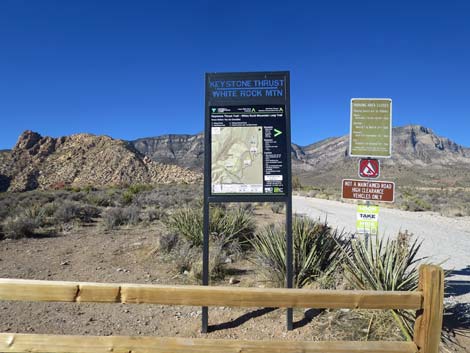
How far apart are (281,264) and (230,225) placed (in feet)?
10.7

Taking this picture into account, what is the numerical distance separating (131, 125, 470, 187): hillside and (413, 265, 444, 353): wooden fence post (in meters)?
87.3

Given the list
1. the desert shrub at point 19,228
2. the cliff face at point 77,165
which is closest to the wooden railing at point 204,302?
the desert shrub at point 19,228

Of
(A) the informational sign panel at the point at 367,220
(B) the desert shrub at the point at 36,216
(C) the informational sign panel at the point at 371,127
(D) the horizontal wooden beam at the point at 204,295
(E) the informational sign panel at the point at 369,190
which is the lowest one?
(B) the desert shrub at the point at 36,216

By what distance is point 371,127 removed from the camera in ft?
17.9

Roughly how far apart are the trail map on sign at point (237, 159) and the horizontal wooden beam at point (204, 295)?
1.86 metres

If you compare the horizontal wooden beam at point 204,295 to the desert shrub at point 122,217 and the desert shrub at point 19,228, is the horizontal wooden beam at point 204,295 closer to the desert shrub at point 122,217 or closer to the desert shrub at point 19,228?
the desert shrub at point 19,228

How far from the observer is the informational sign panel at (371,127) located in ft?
17.8

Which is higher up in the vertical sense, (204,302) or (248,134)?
(248,134)

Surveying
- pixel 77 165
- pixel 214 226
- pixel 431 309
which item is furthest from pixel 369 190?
pixel 77 165

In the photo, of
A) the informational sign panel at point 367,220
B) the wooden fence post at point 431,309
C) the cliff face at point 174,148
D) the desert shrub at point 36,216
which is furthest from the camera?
the cliff face at point 174,148

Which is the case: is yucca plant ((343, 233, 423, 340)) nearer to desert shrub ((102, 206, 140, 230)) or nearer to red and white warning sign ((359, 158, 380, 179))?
red and white warning sign ((359, 158, 380, 179))

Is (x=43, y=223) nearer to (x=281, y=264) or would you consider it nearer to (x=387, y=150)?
(x=281, y=264)

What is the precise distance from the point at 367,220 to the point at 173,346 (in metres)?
3.86

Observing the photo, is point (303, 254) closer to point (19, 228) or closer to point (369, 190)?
point (369, 190)
